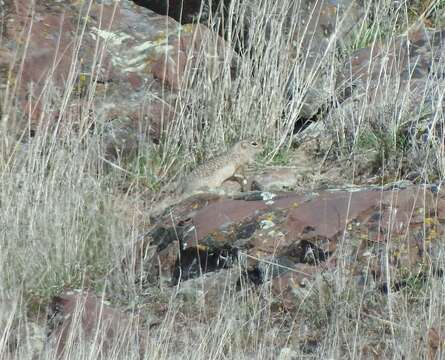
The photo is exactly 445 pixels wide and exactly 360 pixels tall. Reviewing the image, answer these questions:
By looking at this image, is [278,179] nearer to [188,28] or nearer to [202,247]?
[202,247]

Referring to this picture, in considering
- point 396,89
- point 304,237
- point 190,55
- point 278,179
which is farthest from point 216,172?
point 304,237

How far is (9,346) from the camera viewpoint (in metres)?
5.33

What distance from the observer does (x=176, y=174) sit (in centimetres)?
788

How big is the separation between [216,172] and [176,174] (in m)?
0.50

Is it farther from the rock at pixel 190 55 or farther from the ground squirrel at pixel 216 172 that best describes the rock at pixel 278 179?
the rock at pixel 190 55

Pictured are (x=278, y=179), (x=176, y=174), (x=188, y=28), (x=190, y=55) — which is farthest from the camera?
(x=188, y=28)

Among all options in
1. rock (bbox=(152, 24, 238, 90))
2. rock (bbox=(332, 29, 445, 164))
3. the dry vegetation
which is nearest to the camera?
the dry vegetation

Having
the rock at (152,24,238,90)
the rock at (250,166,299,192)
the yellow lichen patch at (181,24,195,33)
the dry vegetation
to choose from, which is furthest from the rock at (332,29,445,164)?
the yellow lichen patch at (181,24,195,33)

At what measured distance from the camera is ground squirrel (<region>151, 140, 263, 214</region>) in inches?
289

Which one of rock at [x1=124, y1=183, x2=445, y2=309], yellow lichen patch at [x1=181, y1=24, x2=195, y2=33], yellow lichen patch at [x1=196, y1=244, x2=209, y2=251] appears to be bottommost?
yellow lichen patch at [x1=196, y1=244, x2=209, y2=251]

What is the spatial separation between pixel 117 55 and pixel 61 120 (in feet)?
3.13

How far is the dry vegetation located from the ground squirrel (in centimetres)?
31

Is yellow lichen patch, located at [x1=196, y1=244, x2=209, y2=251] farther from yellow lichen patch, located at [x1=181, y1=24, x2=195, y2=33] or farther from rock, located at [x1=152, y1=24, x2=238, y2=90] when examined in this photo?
yellow lichen patch, located at [x1=181, y1=24, x2=195, y2=33]

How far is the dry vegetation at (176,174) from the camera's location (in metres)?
5.19
